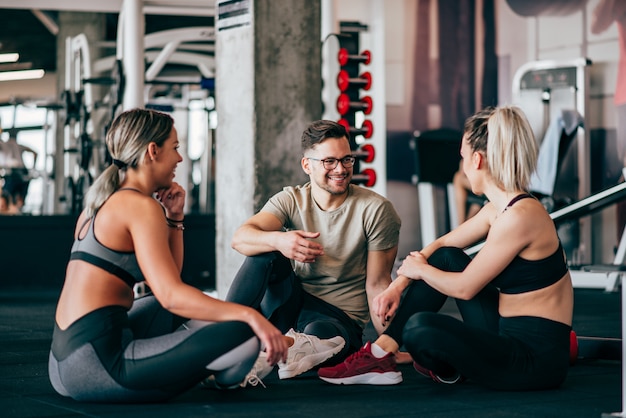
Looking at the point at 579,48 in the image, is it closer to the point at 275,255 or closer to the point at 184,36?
the point at 184,36

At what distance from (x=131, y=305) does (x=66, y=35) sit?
24.9ft

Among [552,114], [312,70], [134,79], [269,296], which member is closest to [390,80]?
[552,114]

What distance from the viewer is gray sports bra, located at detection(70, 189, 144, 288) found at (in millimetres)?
2541

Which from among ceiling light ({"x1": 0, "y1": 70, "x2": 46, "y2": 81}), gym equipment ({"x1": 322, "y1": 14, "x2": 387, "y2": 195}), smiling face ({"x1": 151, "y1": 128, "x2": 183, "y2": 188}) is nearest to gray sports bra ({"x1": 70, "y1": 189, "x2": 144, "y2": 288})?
smiling face ({"x1": 151, "y1": 128, "x2": 183, "y2": 188})

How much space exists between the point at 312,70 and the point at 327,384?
7.72ft

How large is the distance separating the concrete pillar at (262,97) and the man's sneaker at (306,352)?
1812mm

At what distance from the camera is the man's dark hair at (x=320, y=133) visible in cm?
328

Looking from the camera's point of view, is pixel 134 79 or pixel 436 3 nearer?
pixel 134 79

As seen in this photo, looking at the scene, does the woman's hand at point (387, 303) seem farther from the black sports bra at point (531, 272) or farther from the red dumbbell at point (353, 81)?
the red dumbbell at point (353, 81)

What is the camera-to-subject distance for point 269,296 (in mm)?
3307

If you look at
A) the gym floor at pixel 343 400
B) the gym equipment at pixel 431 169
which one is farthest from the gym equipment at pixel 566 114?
the gym floor at pixel 343 400

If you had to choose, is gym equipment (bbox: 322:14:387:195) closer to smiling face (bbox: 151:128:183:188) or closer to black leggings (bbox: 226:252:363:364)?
black leggings (bbox: 226:252:363:364)

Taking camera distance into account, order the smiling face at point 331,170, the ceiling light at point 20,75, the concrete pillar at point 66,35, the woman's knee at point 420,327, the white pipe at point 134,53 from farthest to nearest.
Answer: the ceiling light at point 20,75
the concrete pillar at point 66,35
the white pipe at point 134,53
the smiling face at point 331,170
the woman's knee at point 420,327

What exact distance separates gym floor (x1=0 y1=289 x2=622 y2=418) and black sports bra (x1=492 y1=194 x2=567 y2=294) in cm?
34
